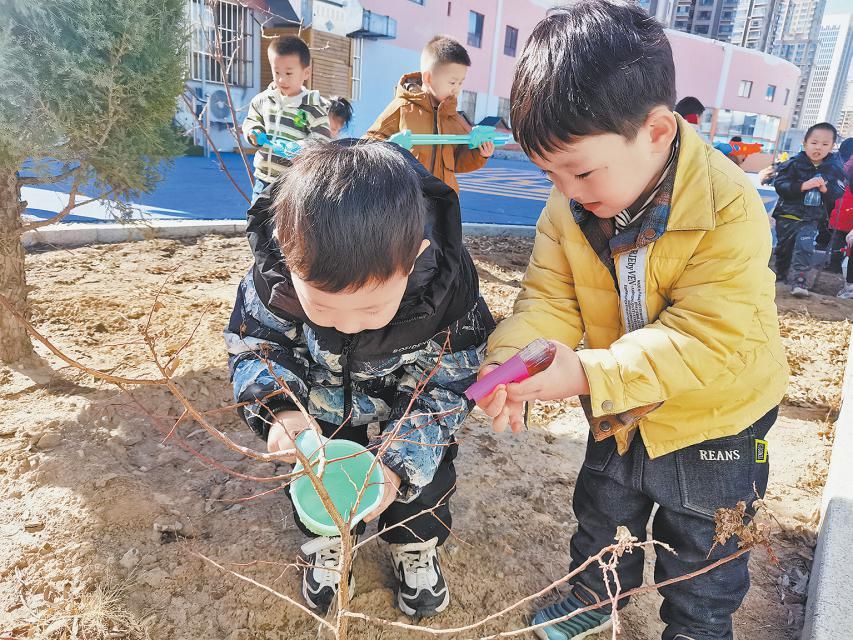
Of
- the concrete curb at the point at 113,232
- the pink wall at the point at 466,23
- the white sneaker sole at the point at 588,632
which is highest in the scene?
the pink wall at the point at 466,23

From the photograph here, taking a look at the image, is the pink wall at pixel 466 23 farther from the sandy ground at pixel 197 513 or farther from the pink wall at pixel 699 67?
the sandy ground at pixel 197 513

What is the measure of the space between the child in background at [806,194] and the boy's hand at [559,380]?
5230 mm

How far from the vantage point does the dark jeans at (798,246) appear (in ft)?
18.5

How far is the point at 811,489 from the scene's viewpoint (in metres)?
2.37

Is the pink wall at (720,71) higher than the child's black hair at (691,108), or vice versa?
the pink wall at (720,71)

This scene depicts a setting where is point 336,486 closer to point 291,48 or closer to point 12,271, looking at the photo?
point 12,271

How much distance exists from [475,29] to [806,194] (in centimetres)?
1754

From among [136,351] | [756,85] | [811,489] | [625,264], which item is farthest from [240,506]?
[756,85]

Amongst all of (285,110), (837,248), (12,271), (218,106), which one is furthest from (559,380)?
(218,106)

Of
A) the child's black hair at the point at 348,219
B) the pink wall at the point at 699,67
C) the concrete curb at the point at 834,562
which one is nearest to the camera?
the child's black hair at the point at 348,219

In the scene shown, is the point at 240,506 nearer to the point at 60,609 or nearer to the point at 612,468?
the point at 60,609

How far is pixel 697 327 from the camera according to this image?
4.10 ft

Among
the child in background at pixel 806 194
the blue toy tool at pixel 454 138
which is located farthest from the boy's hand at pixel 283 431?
the child in background at pixel 806 194

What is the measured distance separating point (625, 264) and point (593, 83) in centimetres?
42
